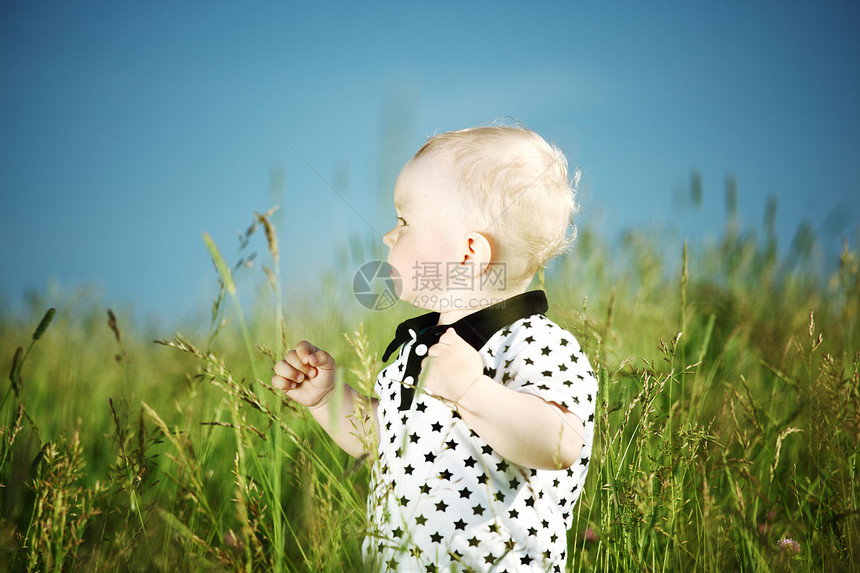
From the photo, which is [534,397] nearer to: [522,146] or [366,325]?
[522,146]

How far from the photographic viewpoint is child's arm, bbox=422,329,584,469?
1250mm

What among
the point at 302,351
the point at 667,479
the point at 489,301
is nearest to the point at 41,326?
the point at 302,351

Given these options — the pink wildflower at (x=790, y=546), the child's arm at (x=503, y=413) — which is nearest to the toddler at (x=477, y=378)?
the child's arm at (x=503, y=413)

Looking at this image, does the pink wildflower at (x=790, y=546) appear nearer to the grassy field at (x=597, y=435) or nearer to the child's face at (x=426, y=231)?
the grassy field at (x=597, y=435)

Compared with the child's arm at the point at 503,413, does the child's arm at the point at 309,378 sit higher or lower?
lower

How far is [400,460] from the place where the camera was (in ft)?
4.85

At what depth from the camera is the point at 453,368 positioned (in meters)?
1.26

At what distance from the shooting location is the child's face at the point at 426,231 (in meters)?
1.54

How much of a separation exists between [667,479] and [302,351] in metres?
0.99

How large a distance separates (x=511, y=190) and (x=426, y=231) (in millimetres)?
233

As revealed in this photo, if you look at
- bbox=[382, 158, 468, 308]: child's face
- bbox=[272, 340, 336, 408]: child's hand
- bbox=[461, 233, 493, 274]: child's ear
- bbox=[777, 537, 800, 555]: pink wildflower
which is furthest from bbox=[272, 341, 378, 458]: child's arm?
bbox=[777, 537, 800, 555]: pink wildflower

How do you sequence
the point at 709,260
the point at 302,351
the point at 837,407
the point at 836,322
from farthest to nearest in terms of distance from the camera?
the point at 709,260 → the point at 836,322 → the point at 302,351 → the point at 837,407

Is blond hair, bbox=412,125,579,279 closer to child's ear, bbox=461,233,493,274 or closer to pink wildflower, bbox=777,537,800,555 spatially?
child's ear, bbox=461,233,493,274

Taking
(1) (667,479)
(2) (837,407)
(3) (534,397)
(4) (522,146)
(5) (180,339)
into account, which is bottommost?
(1) (667,479)
